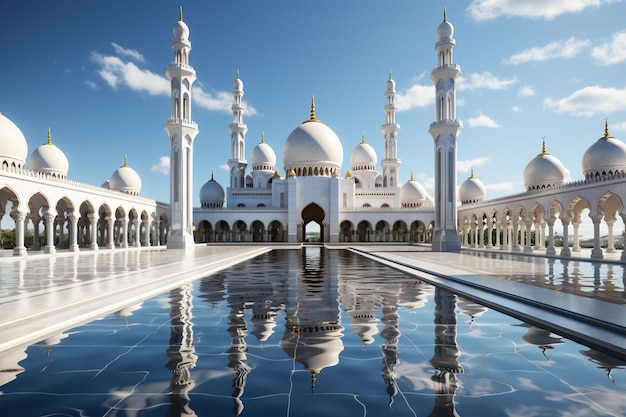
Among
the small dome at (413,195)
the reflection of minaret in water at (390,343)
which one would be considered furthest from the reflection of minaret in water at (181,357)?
the small dome at (413,195)

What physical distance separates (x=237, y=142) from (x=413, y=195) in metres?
16.2

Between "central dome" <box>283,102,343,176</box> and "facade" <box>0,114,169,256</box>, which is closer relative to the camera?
"facade" <box>0,114,169,256</box>

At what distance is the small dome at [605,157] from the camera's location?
71.8ft

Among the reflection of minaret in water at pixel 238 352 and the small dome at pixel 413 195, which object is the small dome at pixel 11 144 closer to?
the reflection of minaret in water at pixel 238 352

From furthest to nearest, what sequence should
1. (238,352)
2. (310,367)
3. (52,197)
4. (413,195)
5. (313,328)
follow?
(413,195) < (52,197) < (313,328) < (238,352) < (310,367)

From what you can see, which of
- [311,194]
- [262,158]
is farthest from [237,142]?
[311,194]

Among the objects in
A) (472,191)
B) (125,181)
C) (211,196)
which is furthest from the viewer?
(211,196)

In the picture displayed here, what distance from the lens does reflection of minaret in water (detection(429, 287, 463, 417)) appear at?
2492mm

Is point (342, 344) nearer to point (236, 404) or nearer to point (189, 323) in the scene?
point (236, 404)

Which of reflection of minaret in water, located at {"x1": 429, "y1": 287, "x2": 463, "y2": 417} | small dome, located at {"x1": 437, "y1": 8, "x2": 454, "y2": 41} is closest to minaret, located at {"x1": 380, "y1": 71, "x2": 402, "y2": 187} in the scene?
small dome, located at {"x1": 437, "y1": 8, "x2": 454, "y2": 41}

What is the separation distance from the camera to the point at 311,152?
117 feet

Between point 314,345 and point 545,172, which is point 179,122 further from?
point 314,345

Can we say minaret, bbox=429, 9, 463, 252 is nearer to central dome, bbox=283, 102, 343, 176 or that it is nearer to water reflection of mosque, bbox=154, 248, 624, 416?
central dome, bbox=283, 102, 343, 176

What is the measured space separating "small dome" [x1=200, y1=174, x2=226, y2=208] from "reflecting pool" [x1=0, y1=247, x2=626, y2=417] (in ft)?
115
